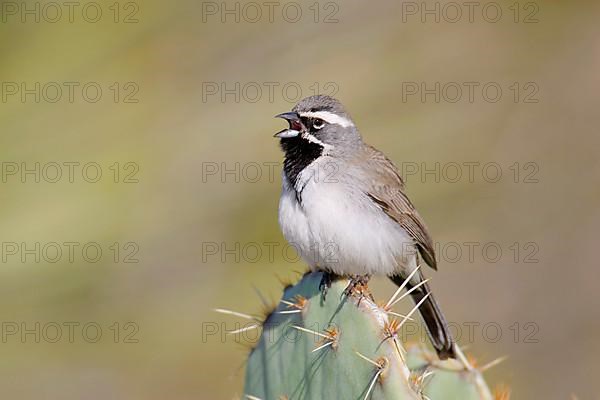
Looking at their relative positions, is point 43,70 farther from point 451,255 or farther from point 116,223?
point 451,255

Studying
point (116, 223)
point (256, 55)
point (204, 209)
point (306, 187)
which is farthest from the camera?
point (256, 55)

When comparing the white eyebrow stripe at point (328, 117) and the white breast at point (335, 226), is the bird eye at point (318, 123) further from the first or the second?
the white breast at point (335, 226)

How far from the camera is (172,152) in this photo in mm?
8953

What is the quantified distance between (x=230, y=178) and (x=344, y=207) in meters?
3.92

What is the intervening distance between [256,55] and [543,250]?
3.51 m

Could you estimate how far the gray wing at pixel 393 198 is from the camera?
17.3ft

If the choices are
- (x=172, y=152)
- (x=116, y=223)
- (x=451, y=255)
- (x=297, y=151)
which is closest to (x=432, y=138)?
(x=451, y=255)

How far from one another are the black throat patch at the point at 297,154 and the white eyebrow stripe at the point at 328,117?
0.44ft

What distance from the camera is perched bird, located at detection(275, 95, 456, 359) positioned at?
191 inches

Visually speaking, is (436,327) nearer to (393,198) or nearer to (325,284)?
(393,198)

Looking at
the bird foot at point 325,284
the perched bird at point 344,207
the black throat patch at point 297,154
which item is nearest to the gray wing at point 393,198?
the perched bird at point 344,207

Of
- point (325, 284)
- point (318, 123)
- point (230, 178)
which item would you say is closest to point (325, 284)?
point (325, 284)

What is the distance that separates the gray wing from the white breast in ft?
0.32

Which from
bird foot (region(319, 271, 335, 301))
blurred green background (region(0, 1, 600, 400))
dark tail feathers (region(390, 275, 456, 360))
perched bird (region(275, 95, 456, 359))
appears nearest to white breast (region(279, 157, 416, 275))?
perched bird (region(275, 95, 456, 359))
